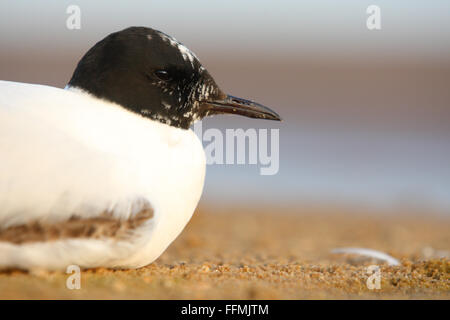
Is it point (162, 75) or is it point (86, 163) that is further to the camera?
point (162, 75)

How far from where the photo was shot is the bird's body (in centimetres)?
277

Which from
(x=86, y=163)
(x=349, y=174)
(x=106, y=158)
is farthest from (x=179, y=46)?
(x=349, y=174)

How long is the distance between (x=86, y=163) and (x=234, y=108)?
140 centimetres

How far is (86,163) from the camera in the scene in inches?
114

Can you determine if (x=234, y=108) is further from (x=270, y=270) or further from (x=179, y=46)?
(x=270, y=270)

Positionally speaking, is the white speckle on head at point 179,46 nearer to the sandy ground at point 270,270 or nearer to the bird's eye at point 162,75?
the bird's eye at point 162,75

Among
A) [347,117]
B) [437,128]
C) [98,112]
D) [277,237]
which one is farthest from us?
[347,117]

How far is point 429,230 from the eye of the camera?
7.11 metres

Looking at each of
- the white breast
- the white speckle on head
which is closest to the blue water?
the white speckle on head

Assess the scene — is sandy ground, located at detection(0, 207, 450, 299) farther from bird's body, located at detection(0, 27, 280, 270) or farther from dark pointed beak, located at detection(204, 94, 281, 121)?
dark pointed beak, located at detection(204, 94, 281, 121)
